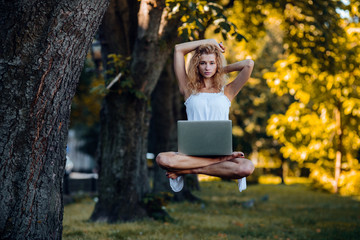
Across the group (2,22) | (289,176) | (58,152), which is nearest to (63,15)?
(2,22)

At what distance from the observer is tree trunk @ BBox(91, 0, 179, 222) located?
9719mm

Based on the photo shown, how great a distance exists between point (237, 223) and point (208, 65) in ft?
25.8

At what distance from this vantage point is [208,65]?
14.0 feet

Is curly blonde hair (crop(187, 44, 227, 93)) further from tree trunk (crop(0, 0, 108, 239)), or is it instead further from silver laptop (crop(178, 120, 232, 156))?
tree trunk (crop(0, 0, 108, 239))

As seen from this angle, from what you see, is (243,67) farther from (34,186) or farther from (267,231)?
(267,231)

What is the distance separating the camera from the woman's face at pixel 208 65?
427 centimetres

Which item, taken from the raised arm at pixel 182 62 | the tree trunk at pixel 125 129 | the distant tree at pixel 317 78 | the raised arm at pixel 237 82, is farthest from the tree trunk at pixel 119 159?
the raised arm at pixel 237 82

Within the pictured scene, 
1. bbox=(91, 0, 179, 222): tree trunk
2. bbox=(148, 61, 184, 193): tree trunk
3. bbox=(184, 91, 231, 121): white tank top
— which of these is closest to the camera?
bbox=(184, 91, 231, 121): white tank top

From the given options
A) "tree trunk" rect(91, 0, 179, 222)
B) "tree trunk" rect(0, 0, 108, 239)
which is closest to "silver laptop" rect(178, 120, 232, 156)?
"tree trunk" rect(0, 0, 108, 239)

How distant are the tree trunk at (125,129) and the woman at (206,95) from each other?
17.3 ft

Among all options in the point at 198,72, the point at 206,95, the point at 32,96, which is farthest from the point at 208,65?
the point at 32,96

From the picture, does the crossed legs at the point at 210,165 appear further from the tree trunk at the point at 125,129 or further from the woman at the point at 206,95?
the tree trunk at the point at 125,129

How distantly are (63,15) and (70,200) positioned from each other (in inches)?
510

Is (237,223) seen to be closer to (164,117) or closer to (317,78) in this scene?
(317,78)
